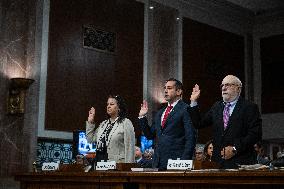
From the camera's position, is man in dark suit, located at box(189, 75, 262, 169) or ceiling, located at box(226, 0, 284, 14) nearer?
man in dark suit, located at box(189, 75, 262, 169)

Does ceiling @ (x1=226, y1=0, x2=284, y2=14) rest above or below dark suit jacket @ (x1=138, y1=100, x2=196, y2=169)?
above

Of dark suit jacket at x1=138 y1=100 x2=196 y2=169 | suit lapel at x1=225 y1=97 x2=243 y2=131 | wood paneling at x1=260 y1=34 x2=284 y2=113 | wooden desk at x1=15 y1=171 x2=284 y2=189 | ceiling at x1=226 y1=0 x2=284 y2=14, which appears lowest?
wooden desk at x1=15 y1=171 x2=284 y2=189

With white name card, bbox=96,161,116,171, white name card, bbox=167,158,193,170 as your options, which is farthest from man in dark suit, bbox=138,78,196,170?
white name card, bbox=167,158,193,170

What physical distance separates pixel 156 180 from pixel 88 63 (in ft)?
17.9

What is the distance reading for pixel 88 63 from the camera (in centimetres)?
836

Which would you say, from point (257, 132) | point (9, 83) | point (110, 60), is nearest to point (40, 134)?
point (9, 83)

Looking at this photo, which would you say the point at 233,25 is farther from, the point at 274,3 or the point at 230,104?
the point at 230,104

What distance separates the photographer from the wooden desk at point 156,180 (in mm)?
2689

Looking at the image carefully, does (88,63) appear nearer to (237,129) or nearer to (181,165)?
(237,129)

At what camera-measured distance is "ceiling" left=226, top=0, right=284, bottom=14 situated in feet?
36.2

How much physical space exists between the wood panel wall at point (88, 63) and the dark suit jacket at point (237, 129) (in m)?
4.44

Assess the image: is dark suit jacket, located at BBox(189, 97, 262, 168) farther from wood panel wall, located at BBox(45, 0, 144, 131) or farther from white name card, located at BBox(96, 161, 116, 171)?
wood panel wall, located at BBox(45, 0, 144, 131)

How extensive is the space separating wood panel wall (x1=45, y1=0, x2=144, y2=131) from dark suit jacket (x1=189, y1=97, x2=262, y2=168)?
4441mm

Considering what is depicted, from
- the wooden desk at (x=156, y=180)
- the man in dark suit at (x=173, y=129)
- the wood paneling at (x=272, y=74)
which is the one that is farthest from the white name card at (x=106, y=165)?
the wood paneling at (x=272, y=74)
